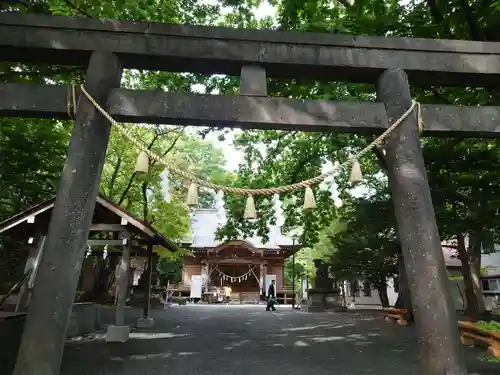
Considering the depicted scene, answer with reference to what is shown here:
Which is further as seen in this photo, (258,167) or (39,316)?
(258,167)

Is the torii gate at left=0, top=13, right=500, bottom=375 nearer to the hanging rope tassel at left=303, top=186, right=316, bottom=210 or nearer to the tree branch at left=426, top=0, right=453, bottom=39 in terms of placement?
the hanging rope tassel at left=303, top=186, right=316, bottom=210

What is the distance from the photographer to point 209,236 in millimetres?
33188

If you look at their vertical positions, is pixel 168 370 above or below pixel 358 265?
below

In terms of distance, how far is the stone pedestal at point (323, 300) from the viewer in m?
21.4

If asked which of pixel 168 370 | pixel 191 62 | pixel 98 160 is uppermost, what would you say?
pixel 191 62

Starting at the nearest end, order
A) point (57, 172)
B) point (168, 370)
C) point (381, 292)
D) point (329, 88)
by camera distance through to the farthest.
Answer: point (168, 370) → point (329, 88) → point (57, 172) → point (381, 292)

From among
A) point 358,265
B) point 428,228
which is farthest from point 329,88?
point 358,265

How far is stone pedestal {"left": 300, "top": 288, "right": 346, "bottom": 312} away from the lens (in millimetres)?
21391

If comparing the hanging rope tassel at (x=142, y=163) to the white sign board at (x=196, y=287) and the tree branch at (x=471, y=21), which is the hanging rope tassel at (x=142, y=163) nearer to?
the tree branch at (x=471, y=21)

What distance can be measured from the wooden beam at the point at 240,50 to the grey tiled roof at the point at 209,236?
76.1 ft

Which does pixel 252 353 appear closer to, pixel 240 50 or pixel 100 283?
pixel 240 50

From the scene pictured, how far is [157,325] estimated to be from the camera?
12.9m

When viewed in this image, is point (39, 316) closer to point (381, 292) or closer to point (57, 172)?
point (57, 172)

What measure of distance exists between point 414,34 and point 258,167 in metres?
8.96
